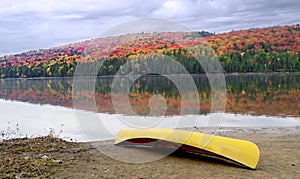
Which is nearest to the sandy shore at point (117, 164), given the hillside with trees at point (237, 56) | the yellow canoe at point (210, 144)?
the yellow canoe at point (210, 144)

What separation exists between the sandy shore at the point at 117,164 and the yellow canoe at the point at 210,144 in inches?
6.6

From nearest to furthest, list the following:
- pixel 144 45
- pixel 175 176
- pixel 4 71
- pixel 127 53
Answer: pixel 175 176, pixel 144 45, pixel 127 53, pixel 4 71

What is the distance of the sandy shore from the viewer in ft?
19.9

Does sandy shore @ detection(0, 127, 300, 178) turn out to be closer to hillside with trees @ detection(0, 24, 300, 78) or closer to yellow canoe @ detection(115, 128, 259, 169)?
yellow canoe @ detection(115, 128, 259, 169)

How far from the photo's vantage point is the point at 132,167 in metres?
6.64

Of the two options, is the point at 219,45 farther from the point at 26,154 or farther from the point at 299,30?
the point at 26,154

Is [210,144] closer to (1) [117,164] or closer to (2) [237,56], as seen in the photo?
(1) [117,164]

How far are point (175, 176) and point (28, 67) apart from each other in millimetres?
85516

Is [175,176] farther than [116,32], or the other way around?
[116,32]

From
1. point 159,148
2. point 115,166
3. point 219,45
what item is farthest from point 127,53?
point 219,45

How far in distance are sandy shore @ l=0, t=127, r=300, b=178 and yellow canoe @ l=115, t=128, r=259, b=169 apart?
0.55ft

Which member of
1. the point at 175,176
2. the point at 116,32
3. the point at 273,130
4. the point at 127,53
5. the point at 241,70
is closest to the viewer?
the point at 175,176

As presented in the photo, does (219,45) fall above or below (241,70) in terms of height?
above

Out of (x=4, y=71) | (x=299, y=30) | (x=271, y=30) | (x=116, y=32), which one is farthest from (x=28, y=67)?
(x=116, y=32)
